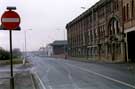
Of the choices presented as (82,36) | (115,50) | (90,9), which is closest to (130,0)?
(115,50)

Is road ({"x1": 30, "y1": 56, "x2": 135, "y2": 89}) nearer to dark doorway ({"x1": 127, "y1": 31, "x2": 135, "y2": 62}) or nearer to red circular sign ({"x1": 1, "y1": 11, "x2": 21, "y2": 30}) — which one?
red circular sign ({"x1": 1, "y1": 11, "x2": 21, "y2": 30})

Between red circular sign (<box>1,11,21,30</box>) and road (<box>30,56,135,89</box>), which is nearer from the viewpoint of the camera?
red circular sign (<box>1,11,21,30</box>)

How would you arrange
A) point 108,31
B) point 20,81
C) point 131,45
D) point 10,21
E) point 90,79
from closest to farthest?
point 10,21 → point 20,81 → point 90,79 → point 131,45 → point 108,31

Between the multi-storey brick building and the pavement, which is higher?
the multi-storey brick building

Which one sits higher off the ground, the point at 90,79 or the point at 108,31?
the point at 108,31

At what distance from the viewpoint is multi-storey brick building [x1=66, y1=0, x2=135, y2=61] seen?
193ft

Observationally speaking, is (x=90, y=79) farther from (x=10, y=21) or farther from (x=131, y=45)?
(x=131, y=45)

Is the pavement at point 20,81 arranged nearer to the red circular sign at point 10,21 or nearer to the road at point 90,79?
the road at point 90,79

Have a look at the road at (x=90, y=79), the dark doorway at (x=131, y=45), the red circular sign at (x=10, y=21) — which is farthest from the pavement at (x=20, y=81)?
the dark doorway at (x=131, y=45)

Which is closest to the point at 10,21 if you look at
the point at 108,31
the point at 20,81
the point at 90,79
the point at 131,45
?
the point at 20,81

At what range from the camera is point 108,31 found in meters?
71.3

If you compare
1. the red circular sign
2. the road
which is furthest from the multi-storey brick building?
the red circular sign

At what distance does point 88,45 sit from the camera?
302ft

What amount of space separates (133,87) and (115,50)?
155 feet
